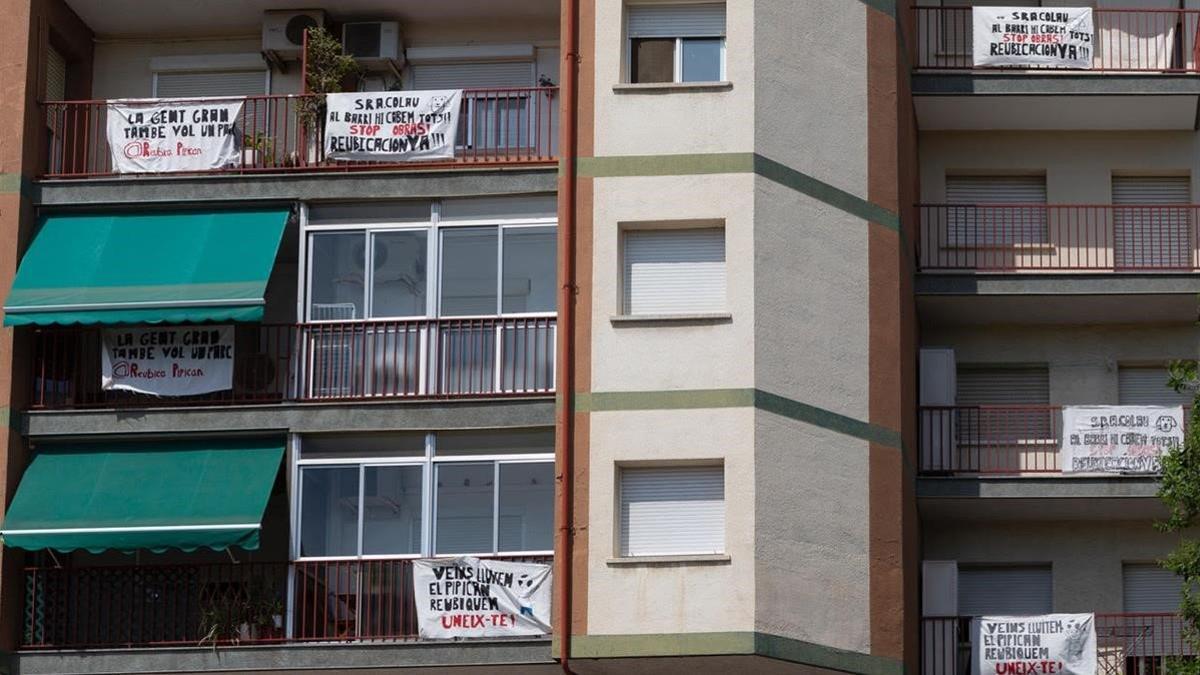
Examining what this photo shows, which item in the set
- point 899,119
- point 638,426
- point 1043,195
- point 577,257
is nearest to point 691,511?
point 638,426

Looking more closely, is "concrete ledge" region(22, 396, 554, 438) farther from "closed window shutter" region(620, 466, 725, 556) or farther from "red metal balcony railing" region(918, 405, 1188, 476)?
"red metal balcony railing" region(918, 405, 1188, 476)

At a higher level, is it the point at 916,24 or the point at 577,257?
the point at 916,24

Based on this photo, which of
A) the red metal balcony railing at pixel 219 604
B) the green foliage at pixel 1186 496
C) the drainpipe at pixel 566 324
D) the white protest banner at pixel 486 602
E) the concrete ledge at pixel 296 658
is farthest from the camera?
the red metal balcony railing at pixel 219 604

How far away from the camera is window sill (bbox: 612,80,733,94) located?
3522cm

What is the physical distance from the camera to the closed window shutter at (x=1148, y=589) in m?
38.6

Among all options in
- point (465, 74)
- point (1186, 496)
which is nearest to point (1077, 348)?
point (1186, 496)

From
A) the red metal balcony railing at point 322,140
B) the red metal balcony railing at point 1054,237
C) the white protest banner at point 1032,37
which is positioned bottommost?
the red metal balcony railing at point 1054,237

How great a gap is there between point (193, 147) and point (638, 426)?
7708mm

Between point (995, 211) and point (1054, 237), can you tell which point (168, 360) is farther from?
point (1054, 237)

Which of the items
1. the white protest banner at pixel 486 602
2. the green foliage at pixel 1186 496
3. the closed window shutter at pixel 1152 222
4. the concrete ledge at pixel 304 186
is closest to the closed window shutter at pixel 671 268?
the concrete ledge at pixel 304 186

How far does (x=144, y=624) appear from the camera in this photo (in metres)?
35.1

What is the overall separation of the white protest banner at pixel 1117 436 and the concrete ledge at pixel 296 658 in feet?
29.1

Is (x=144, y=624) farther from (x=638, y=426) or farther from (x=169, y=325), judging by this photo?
(x=638, y=426)

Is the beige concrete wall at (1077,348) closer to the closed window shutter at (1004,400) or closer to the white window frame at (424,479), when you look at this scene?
the closed window shutter at (1004,400)
